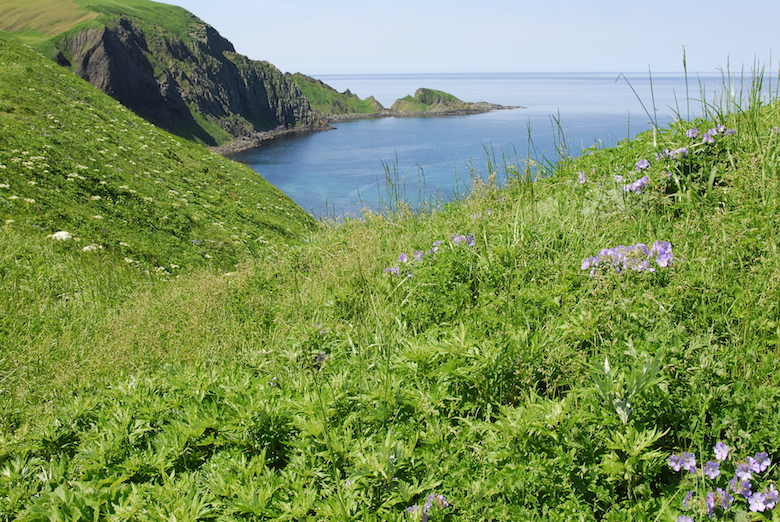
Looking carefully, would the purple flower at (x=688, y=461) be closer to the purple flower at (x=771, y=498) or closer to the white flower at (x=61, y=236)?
the purple flower at (x=771, y=498)

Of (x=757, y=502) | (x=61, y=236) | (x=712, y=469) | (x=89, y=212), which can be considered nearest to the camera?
(x=757, y=502)

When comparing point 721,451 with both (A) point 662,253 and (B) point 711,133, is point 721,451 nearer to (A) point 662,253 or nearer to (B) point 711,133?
(A) point 662,253

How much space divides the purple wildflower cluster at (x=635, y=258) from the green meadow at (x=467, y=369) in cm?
2

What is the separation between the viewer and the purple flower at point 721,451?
2.09 m

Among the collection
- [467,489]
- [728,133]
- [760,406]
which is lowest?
[467,489]

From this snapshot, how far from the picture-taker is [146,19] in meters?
183

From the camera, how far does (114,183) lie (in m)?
12.8

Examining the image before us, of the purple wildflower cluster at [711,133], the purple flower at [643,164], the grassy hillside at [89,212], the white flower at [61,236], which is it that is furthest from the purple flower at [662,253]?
the white flower at [61,236]

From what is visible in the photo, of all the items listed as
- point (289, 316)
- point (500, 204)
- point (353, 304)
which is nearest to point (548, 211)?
point (500, 204)

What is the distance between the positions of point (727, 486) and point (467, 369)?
1.24 meters

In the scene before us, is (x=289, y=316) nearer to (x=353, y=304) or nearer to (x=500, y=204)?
(x=353, y=304)

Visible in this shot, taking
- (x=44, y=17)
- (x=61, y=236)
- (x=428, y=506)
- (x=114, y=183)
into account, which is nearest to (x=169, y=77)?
(x=44, y=17)

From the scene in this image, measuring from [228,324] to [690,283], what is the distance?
3930mm

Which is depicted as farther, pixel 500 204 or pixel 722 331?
pixel 500 204
